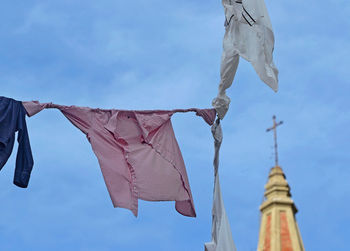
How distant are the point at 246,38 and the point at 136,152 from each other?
2.17 meters

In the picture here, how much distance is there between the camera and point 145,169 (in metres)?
11.9

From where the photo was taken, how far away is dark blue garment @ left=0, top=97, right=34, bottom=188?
1130 centimetres

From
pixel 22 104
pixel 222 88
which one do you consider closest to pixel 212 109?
pixel 222 88

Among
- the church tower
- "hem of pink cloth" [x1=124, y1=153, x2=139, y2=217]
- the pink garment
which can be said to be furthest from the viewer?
the church tower

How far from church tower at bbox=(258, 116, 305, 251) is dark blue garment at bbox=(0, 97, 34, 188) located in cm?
2904

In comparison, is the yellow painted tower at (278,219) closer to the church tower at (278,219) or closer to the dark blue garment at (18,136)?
the church tower at (278,219)

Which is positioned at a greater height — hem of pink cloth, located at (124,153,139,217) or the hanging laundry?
the hanging laundry

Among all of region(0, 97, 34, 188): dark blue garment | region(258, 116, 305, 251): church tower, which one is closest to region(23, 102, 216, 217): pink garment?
region(0, 97, 34, 188): dark blue garment

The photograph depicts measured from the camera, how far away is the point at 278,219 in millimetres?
41188

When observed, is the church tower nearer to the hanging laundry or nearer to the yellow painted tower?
the yellow painted tower

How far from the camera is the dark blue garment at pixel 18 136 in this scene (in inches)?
445

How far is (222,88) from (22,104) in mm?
2748

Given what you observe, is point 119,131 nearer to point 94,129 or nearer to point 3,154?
point 94,129

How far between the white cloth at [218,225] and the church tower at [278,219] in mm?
27903
